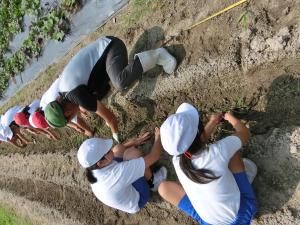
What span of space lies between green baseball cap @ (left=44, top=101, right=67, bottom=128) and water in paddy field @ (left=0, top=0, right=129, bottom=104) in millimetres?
1736

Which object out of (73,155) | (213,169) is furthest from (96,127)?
(213,169)

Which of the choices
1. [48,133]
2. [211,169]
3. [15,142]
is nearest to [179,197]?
[211,169]

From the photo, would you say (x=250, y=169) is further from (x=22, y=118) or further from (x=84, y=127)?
(x=22, y=118)

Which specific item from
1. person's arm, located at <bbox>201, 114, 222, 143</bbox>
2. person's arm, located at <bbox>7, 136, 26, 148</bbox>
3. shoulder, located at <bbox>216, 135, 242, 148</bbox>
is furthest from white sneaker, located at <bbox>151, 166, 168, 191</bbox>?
person's arm, located at <bbox>7, 136, 26, 148</bbox>

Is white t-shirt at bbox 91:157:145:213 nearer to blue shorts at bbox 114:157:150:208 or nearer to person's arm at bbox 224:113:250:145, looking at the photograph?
blue shorts at bbox 114:157:150:208

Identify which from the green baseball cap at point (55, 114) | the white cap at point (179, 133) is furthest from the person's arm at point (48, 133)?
the white cap at point (179, 133)

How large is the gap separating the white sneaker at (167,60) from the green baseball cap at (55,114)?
108 centimetres

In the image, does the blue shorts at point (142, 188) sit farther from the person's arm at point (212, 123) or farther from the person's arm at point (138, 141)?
the person's arm at point (212, 123)

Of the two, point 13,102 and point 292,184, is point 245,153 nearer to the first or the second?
point 292,184

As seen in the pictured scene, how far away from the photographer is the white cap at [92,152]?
11.6ft

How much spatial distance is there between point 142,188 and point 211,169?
116cm

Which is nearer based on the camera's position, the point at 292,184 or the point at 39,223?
the point at 292,184

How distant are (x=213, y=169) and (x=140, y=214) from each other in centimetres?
184

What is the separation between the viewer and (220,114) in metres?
3.69
